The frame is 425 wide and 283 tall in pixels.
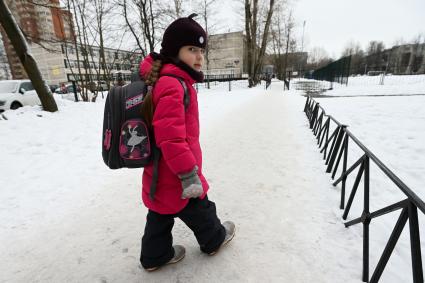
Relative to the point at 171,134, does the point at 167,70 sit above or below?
above

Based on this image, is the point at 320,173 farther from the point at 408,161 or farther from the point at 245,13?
the point at 245,13

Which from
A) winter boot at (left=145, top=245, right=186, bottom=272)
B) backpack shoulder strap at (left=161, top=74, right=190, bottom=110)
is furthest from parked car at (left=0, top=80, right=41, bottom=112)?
backpack shoulder strap at (left=161, top=74, right=190, bottom=110)

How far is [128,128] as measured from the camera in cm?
143

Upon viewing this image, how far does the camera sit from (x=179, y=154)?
1341mm

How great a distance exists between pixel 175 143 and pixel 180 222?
152cm

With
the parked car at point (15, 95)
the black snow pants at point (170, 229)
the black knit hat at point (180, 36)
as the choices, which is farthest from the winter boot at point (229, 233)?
the parked car at point (15, 95)

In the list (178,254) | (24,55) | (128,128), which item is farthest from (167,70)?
(24,55)

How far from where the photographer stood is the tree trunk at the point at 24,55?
6.23 metres

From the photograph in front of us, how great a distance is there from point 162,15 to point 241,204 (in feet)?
58.3

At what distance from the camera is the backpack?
1433mm

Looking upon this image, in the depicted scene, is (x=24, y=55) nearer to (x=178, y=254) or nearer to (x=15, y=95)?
(x=15, y=95)

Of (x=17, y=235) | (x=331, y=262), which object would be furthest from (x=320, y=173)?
(x=17, y=235)

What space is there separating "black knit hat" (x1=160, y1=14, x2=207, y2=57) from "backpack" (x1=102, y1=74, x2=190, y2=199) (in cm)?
22

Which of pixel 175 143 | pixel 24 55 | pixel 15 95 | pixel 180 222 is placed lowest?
pixel 180 222
